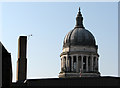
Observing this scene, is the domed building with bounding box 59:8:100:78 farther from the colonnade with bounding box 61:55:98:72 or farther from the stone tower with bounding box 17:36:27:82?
the stone tower with bounding box 17:36:27:82

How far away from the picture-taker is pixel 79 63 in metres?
79.1

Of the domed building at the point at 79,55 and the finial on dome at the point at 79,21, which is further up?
the finial on dome at the point at 79,21

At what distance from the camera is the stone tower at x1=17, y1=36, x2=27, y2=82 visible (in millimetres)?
39744

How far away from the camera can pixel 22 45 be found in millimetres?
40781

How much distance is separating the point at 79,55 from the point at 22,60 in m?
38.6

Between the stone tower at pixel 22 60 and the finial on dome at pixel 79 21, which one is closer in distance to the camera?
the stone tower at pixel 22 60

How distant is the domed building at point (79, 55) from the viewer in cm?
7781

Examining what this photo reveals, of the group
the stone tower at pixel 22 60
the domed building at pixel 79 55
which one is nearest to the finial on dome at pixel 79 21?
the domed building at pixel 79 55

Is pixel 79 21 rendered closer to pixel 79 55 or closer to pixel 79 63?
pixel 79 55

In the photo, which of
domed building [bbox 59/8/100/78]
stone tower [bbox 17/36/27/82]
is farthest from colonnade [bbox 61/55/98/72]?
stone tower [bbox 17/36/27/82]

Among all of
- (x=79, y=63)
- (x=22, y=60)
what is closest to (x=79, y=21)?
(x=79, y=63)

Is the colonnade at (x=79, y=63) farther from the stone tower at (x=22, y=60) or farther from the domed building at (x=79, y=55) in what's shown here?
the stone tower at (x=22, y=60)

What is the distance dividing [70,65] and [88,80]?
133 feet

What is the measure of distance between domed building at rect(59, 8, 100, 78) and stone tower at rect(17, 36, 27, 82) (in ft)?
119
